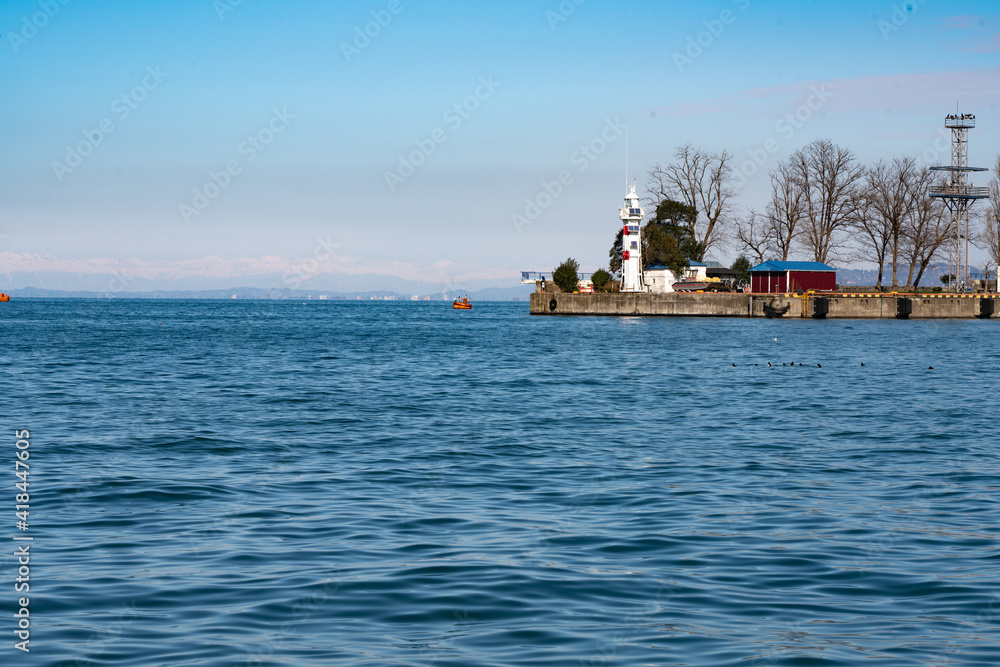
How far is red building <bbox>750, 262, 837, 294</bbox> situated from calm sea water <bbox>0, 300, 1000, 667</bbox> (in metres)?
67.7

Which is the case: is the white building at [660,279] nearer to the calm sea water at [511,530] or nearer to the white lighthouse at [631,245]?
the white lighthouse at [631,245]

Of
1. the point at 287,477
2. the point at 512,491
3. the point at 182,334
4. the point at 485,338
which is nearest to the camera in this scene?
the point at 512,491

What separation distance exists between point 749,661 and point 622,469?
8.25m

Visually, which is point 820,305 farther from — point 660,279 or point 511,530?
point 511,530

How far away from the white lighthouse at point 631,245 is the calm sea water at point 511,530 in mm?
70547

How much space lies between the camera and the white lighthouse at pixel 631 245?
96.9m

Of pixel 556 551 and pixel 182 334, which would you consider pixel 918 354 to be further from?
pixel 182 334

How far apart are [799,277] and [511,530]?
3432 inches

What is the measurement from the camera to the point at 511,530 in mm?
10711

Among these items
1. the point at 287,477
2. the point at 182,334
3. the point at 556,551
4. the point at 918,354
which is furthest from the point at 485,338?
the point at 556,551

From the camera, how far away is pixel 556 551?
9.70m

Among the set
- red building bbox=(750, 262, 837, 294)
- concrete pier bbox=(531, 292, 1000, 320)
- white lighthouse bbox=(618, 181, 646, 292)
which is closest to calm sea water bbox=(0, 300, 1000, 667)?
concrete pier bbox=(531, 292, 1000, 320)

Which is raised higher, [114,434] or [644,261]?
[644,261]

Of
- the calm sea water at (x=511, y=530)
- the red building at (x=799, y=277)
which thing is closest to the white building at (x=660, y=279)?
the red building at (x=799, y=277)
